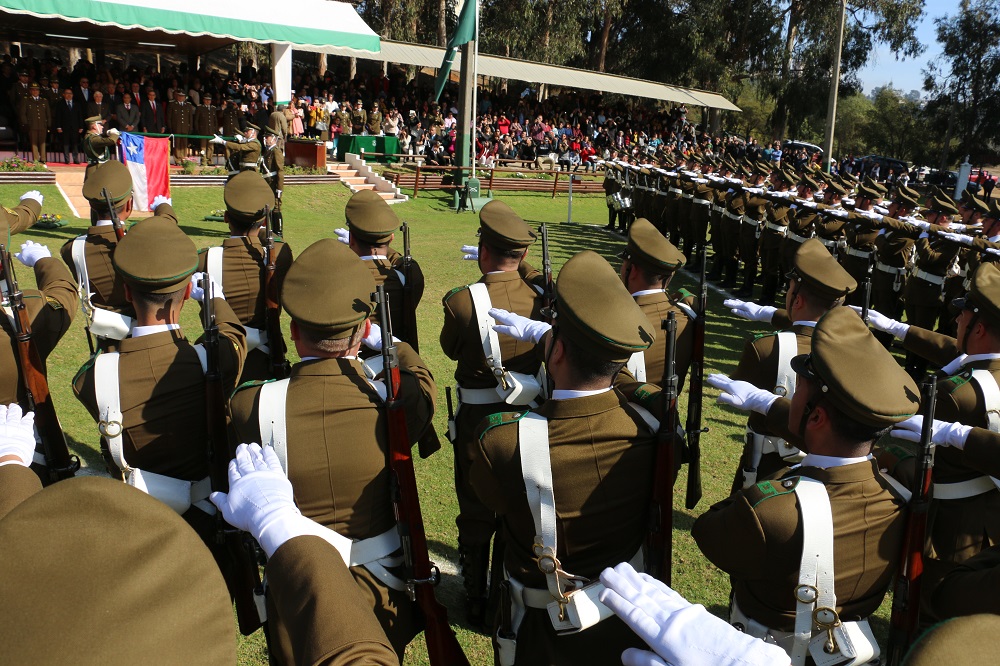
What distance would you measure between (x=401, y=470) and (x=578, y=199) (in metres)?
22.0

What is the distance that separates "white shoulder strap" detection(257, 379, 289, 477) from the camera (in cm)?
266

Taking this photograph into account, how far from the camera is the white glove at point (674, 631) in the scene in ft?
4.94

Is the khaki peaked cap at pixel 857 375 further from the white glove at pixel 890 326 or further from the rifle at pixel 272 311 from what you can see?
the rifle at pixel 272 311

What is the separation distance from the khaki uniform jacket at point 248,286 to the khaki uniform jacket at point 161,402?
2.06m

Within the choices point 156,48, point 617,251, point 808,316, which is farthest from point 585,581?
point 156,48

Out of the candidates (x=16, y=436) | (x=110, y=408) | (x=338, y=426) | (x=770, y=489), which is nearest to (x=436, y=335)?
(x=110, y=408)

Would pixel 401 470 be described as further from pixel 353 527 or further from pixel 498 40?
pixel 498 40

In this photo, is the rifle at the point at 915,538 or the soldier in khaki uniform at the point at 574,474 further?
the soldier in khaki uniform at the point at 574,474

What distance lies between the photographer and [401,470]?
9.11ft

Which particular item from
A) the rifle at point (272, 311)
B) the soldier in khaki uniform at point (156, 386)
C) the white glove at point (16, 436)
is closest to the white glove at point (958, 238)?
the rifle at point (272, 311)

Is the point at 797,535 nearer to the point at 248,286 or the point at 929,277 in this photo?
the point at 248,286

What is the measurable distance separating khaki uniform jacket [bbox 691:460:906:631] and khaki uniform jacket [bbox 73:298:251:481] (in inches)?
81.9

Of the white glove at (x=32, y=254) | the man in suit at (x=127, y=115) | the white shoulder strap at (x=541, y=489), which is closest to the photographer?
the white shoulder strap at (x=541, y=489)

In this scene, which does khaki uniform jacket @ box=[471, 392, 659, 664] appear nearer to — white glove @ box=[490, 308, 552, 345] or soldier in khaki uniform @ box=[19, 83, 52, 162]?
white glove @ box=[490, 308, 552, 345]
